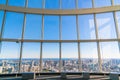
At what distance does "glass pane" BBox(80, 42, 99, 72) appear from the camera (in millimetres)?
7246

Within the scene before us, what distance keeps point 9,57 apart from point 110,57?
17.8 feet

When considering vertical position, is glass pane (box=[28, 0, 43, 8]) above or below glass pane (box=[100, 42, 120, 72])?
above

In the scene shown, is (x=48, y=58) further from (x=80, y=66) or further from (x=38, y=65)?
(x=80, y=66)

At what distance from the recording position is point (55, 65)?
7.47 meters

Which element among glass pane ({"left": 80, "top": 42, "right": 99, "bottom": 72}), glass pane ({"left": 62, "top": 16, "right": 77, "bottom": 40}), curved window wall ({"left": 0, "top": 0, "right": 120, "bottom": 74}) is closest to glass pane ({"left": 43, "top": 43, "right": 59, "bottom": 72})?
curved window wall ({"left": 0, "top": 0, "right": 120, "bottom": 74})

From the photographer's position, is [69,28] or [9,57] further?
[69,28]

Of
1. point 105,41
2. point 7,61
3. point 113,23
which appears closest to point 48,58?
point 7,61

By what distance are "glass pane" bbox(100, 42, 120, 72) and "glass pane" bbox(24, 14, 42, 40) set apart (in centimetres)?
373

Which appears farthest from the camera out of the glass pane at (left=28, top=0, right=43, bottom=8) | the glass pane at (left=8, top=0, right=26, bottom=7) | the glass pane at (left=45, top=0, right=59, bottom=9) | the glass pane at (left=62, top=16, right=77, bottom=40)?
the glass pane at (left=45, top=0, right=59, bottom=9)

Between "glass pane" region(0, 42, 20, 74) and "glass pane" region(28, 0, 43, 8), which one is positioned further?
"glass pane" region(28, 0, 43, 8)

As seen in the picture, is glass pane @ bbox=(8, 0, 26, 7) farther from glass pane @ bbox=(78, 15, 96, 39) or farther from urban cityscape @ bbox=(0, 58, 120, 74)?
glass pane @ bbox=(78, 15, 96, 39)

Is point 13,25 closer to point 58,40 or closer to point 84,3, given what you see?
point 58,40

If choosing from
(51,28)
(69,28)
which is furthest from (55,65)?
(69,28)

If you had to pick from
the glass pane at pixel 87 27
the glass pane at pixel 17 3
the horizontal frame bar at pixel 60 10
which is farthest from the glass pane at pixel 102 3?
the glass pane at pixel 17 3
